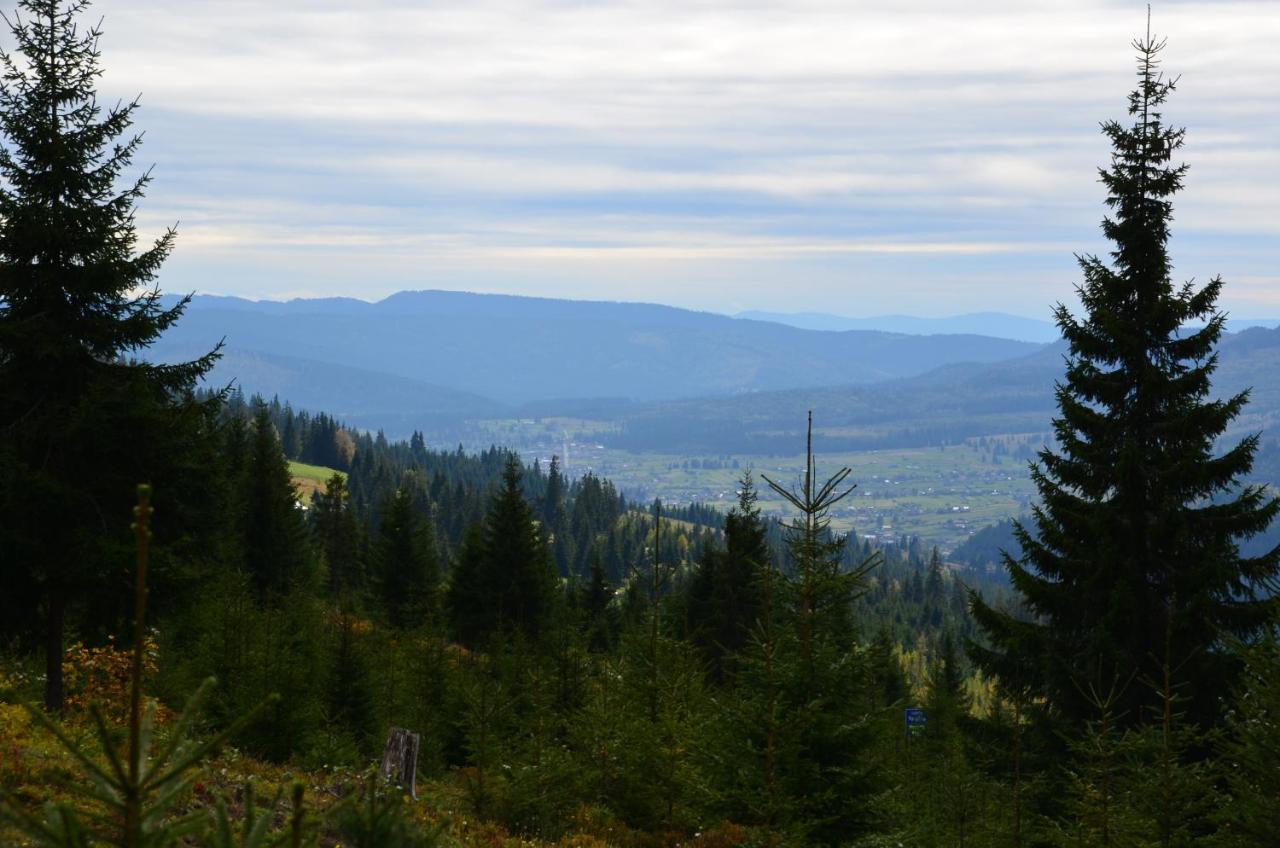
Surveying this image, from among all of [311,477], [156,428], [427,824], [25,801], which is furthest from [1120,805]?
[311,477]

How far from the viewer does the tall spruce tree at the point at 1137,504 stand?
62.9ft

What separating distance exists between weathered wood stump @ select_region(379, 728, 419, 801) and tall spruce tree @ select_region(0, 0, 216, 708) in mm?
6927

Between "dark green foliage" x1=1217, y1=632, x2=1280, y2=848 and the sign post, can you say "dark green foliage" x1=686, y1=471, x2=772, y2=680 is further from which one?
"dark green foliage" x1=1217, y1=632, x2=1280, y2=848

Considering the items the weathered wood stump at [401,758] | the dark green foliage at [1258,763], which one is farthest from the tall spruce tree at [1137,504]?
the weathered wood stump at [401,758]

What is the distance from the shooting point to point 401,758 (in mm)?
15398

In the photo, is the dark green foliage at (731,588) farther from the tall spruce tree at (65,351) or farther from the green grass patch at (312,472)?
the green grass patch at (312,472)

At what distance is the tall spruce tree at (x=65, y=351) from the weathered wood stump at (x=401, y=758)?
6.93m

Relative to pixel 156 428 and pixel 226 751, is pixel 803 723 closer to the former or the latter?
pixel 226 751

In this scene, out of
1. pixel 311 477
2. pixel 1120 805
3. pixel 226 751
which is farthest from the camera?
pixel 311 477

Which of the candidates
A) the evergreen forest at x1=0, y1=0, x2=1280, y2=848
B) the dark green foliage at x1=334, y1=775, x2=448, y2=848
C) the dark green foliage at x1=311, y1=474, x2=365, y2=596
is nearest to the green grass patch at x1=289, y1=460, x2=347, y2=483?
the dark green foliage at x1=311, y1=474, x2=365, y2=596

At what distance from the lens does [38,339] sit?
60.7 ft

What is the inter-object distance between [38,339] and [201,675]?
1005cm

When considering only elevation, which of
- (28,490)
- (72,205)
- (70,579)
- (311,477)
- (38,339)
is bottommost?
(311,477)

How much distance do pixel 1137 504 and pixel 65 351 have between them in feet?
69.6
